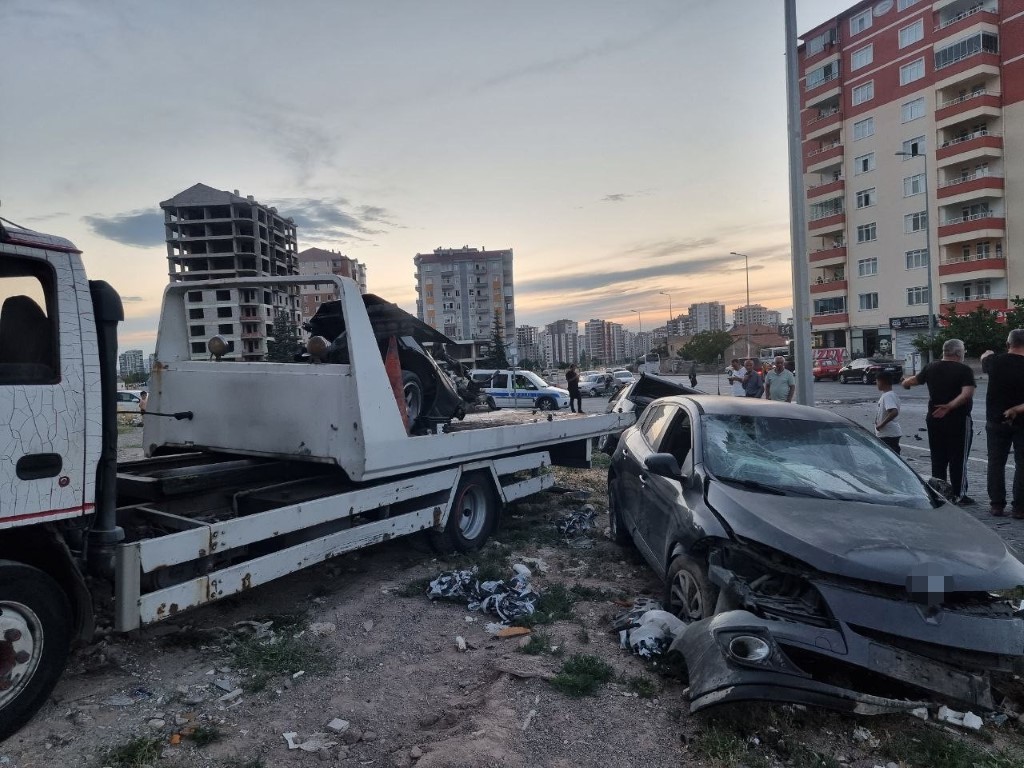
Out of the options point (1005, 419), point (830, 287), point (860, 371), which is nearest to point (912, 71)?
point (830, 287)

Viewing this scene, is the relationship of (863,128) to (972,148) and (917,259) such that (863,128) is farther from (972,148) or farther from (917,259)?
(917,259)

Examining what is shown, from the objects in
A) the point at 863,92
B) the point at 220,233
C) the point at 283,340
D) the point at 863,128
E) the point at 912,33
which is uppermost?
the point at 912,33

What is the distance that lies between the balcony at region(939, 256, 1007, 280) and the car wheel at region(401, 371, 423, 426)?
49.6 meters

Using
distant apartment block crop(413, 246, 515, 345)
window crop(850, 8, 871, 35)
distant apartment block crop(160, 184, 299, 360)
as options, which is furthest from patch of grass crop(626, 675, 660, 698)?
distant apartment block crop(413, 246, 515, 345)

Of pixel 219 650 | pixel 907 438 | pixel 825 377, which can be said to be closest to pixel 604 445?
pixel 219 650

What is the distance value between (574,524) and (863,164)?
2176 inches

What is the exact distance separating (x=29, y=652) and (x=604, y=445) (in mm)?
6773

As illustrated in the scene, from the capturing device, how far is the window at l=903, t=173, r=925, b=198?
158 feet

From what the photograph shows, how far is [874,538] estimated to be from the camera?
11.2 ft

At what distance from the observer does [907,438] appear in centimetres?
1341

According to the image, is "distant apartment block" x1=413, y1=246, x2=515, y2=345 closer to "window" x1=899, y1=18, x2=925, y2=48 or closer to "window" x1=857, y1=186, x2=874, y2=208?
"window" x1=857, y1=186, x2=874, y2=208

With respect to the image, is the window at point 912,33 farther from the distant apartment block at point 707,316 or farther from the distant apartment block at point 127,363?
the distant apartment block at point 707,316

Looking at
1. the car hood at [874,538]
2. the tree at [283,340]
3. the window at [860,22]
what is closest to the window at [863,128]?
the window at [860,22]

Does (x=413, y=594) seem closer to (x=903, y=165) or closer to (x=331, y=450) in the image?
(x=331, y=450)
